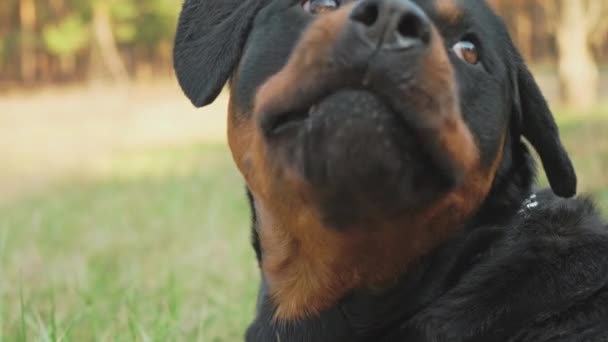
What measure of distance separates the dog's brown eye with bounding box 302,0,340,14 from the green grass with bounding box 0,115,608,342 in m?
1.12

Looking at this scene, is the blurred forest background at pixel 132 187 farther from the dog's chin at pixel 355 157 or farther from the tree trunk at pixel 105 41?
the dog's chin at pixel 355 157

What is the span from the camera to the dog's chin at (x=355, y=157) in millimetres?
1705

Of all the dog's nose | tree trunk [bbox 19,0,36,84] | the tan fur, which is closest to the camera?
the dog's nose

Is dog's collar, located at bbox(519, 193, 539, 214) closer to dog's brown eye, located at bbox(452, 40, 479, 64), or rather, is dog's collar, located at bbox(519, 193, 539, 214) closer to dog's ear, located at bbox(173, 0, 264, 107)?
dog's brown eye, located at bbox(452, 40, 479, 64)

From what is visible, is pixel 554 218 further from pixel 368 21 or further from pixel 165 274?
pixel 165 274

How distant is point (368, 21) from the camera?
1714 millimetres

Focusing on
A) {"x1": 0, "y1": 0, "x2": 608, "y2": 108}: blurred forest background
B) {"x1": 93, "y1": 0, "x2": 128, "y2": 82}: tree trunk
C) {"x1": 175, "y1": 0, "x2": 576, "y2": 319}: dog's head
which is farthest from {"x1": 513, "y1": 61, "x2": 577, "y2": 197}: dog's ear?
{"x1": 93, "y1": 0, "x2": 128, "y2": 82}: tree trunk

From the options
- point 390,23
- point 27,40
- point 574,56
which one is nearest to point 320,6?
point 390,23

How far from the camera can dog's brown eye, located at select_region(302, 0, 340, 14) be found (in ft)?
6.99

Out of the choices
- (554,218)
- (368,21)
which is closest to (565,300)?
(554,218)

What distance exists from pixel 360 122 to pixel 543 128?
853mm

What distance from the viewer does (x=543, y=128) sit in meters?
2.35

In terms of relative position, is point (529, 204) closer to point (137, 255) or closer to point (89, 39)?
point (137, 255)

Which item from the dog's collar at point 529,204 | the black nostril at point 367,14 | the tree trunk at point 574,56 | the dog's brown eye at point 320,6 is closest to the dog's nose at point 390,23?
the black nostril at point 367,14
